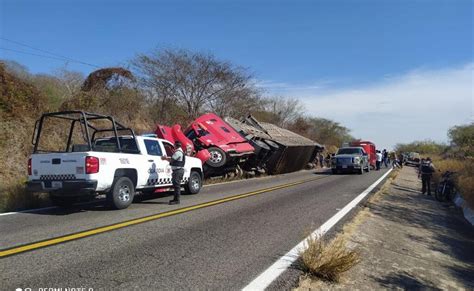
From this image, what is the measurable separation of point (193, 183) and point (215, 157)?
5.78 m

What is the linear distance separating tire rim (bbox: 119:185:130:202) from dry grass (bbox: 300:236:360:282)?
5.78 meters

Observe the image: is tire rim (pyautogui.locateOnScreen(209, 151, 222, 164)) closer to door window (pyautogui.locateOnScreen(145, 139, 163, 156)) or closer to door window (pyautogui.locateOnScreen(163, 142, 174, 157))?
door window (pyautogui.locateOnScreen(163, 142, 174, 157))

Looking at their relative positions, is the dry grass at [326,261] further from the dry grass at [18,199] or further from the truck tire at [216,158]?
the truck tire at [216,158]

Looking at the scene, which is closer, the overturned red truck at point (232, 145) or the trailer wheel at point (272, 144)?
the overturned red truck at point (232, 145)

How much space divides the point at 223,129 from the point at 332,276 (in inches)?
Result: 630

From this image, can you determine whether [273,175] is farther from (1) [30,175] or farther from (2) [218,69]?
(1) [30,175]

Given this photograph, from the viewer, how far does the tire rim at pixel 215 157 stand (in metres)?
19.8

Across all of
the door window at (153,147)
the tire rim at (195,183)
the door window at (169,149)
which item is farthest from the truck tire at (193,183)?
the door window at (153,147)

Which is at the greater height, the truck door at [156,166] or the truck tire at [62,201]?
the truck door at [156,166]

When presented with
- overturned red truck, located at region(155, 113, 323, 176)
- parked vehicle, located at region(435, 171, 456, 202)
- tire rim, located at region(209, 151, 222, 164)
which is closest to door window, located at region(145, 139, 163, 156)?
overturned red truck, located at region(155, 113, 323, 176)

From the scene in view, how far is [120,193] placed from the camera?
413 inches

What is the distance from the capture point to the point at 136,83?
2947 centimetres

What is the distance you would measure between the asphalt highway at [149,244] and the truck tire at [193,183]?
2331 mm

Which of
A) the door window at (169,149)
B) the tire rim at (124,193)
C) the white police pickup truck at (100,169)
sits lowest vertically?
the tire rim at (124,193)
